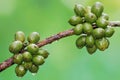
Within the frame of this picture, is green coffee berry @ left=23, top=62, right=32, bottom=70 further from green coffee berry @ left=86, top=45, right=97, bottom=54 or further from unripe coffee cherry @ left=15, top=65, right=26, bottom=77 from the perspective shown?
green coffee berry @ left=86, top=45, right=97, bottom=54

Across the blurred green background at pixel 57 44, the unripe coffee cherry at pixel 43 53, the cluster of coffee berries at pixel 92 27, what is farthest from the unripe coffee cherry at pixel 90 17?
the blurred green background at pixel 57 44

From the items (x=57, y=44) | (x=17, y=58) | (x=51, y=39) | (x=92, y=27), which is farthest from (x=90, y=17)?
(x=57, y=44)

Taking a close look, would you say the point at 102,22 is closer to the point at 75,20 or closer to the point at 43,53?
the point at 75,20

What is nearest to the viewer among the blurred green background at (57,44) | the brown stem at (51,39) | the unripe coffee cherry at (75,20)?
the brown stem at (51,39)

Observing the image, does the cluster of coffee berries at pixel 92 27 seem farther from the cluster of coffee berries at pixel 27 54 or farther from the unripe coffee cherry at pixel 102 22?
the cluster of coffee berries at pixel 27 54

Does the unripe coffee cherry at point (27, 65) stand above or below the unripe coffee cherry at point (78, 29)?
below

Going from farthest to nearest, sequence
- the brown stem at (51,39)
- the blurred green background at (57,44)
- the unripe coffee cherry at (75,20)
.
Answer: the blurred green background at (57,44), the unripe coffee cherry at (75,20), the brown stem at (51,39)
